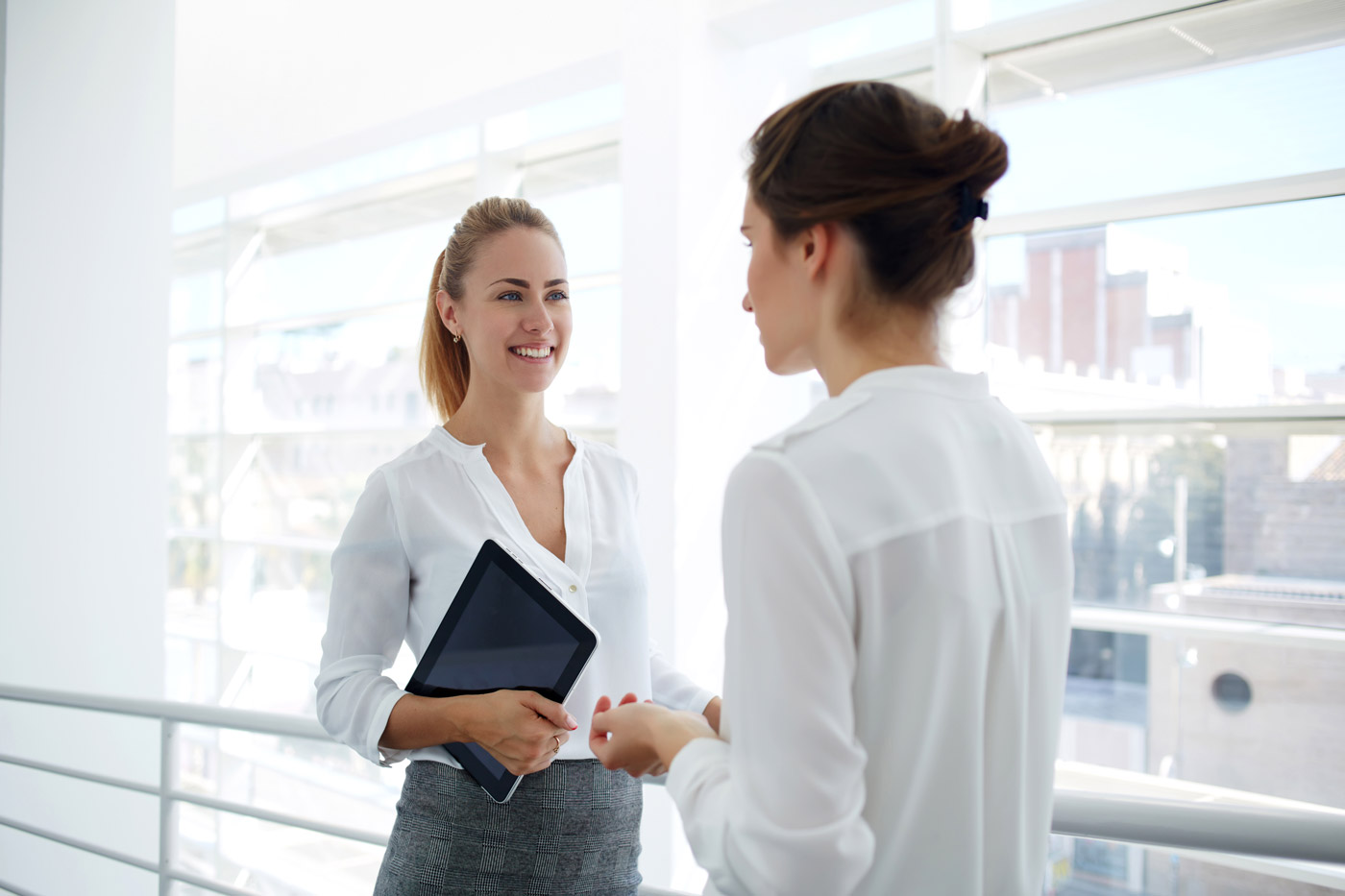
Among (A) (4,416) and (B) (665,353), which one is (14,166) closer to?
(A) (4,416)

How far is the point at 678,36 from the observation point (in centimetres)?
336

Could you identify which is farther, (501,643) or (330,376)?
(330,376)

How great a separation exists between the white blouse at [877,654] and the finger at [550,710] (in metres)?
0.39

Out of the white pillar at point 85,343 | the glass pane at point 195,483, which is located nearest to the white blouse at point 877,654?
the white pillar at point 85,343

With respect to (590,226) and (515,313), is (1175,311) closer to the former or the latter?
(515,313)

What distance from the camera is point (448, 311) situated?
1500mm

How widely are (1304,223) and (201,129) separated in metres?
5.88

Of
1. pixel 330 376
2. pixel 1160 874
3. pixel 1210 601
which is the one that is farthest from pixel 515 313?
pixel 330 376

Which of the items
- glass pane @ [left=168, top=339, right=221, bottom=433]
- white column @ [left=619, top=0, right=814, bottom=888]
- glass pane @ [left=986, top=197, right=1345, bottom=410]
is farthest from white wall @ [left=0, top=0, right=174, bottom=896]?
glass pane @ [left=168, top=339, right=221, bottom=433]

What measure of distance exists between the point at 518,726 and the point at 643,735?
0.32 metres

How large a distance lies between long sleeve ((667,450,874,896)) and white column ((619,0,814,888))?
2710 millimetres

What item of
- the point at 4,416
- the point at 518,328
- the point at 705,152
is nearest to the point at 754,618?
the point at 518,328

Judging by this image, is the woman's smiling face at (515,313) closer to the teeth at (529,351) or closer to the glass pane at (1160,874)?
the teeth at (529,351)

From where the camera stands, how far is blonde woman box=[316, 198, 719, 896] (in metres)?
1.22
